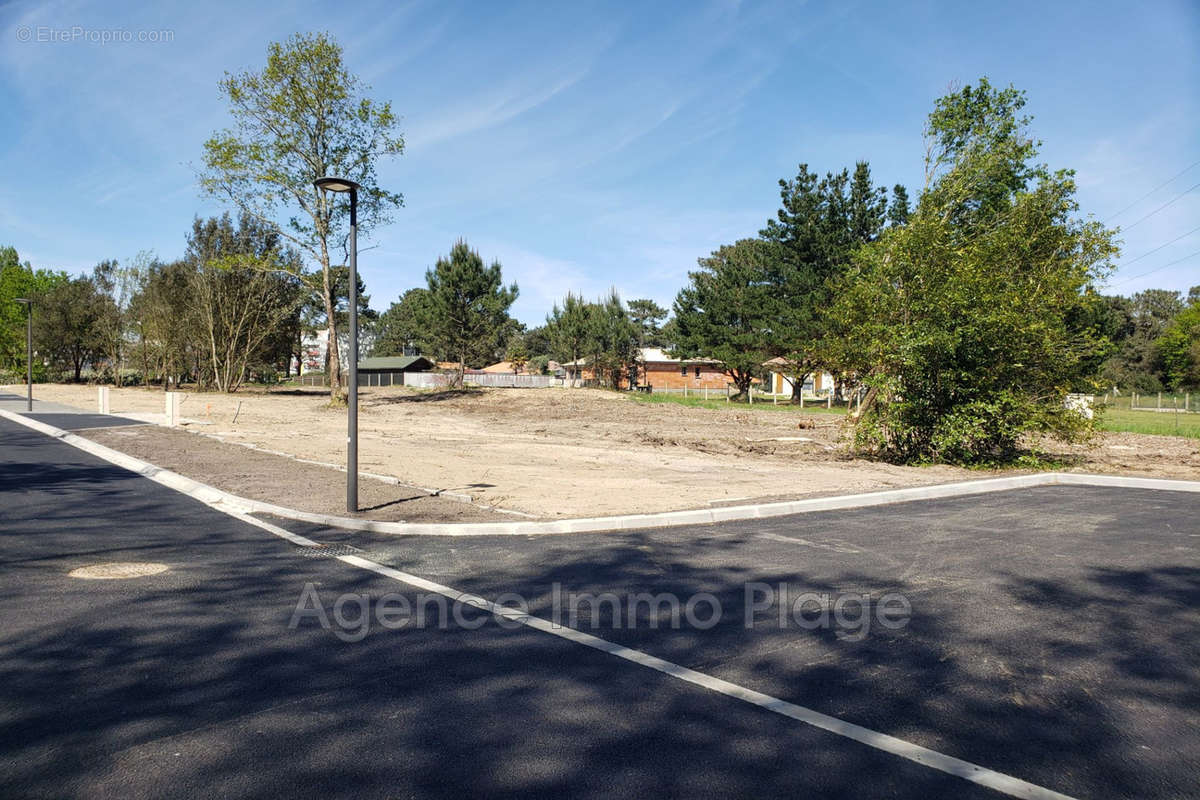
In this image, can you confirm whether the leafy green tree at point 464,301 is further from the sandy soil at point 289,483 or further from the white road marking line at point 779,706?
the white road marking line at point 779,706

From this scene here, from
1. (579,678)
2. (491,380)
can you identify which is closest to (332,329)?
(579,678)

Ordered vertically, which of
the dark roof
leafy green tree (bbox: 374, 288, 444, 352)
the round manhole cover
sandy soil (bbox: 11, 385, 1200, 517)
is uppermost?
leafy green tree (bbox: 374, 288, 444, 352)

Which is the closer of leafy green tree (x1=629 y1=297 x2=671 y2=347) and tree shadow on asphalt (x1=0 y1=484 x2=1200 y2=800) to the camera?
tree shadow on asphalt (x1=0 y1=484 x2=1200 y2=800)

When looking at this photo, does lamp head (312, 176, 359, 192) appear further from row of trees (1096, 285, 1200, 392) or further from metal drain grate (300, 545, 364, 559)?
row of trees (1096, 285, 1200, 392)

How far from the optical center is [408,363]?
8619cm

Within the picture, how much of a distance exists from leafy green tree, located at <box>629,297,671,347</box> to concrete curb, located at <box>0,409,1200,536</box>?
8696 cm

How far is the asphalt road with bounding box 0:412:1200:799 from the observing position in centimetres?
314

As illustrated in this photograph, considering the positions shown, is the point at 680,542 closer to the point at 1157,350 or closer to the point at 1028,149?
the point at 1028,149

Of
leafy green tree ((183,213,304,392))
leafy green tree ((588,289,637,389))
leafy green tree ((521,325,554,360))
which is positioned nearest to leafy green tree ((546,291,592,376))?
leafy green tree ((588,289,637,389))

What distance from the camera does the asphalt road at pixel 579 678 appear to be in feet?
10.3

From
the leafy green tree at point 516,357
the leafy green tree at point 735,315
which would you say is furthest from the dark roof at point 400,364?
the leafy green tree at point 735,315

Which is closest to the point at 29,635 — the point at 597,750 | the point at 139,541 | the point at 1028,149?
the point at 139,541

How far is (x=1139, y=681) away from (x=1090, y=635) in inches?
31.8

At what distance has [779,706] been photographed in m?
3.84
